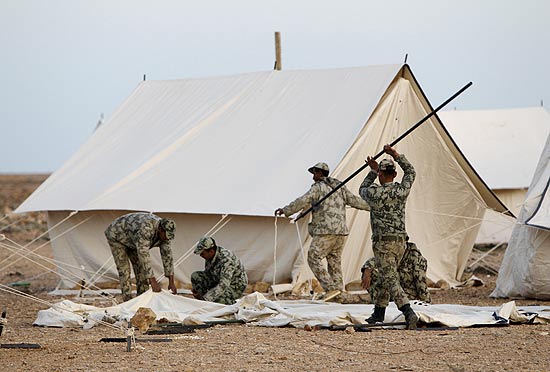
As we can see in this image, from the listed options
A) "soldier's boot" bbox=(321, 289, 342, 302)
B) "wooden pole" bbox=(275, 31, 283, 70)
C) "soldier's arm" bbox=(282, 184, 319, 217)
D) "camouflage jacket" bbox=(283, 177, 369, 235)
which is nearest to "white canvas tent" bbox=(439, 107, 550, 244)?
"wooden pole" bbox=(275, 31, 283, 70)

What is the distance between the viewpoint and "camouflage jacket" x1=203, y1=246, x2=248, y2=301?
909 cm

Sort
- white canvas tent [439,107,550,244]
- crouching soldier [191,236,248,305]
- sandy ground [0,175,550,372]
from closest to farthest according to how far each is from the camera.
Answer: sandy ground [0,175,550,372], crouching soldier [191,236,248,305], white canvas tent [439,107,550,244]

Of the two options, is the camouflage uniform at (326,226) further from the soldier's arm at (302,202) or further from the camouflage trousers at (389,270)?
the camouflage trousers at (389,270)

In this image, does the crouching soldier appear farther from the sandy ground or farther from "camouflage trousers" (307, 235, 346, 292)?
the sandy ground

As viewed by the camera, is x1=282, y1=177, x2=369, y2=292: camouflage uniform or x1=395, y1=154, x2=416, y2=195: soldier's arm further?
x1=282, y1=177, x2=369, y2=292: camouflage uniform

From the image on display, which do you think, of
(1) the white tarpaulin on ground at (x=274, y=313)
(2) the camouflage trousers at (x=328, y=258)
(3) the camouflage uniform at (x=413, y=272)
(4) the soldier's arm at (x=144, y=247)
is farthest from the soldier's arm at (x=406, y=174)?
(4) the soldier's arm at (x=144, y=247)

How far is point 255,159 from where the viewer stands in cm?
1186

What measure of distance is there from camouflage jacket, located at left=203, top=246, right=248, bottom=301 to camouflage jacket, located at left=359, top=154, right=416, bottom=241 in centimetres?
179

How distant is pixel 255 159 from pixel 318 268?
2.29 meters

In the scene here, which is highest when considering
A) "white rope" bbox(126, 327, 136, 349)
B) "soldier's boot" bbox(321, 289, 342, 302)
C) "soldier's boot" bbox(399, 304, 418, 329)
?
"soldier's boot" bbox(321, 289, 342, 302)

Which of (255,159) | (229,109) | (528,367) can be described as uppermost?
(229,109)

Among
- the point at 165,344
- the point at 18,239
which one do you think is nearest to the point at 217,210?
the point at 165,344

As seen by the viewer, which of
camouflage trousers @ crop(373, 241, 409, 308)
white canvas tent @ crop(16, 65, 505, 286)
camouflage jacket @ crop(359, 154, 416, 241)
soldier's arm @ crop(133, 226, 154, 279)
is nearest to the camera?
camouflage trousers @ crop(373, 241, 409, 308)

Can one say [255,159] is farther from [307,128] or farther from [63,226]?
[63,226]
